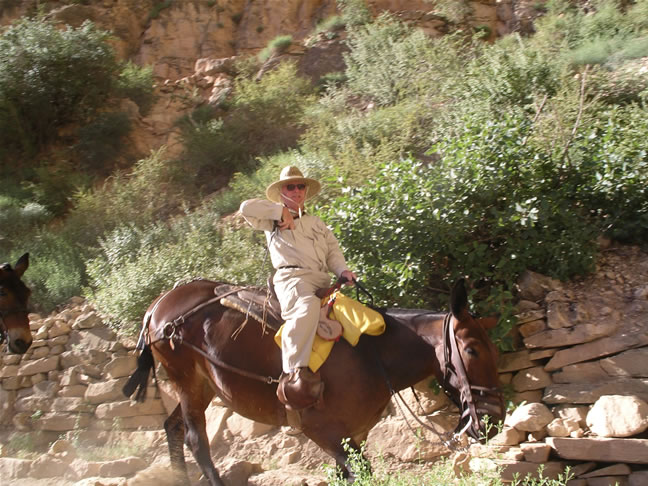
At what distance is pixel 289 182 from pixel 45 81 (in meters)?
14.3

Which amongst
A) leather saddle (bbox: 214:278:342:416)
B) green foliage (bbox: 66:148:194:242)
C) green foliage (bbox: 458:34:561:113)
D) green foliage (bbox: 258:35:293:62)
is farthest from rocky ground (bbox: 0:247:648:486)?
green foliage (bbox: 258:35:293:62)

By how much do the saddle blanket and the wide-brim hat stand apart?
1008 mm

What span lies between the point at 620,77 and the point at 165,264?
7417mm

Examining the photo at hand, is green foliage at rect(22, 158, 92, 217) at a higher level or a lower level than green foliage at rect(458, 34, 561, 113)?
lower

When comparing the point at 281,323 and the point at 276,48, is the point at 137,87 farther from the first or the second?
the point at 281,323

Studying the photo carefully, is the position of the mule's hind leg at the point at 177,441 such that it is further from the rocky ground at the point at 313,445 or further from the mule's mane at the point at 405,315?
the mule's mane at the point at 405,315

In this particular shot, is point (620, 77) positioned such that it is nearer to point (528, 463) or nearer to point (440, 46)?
point (440, 46)

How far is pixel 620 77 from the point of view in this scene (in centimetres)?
873

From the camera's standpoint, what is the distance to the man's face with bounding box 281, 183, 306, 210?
4672mm

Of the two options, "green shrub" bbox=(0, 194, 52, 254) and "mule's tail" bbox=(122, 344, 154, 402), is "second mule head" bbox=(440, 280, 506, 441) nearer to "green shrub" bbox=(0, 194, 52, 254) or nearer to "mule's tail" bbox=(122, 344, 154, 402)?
"mule's tail" bbox=(122, 344, 154, 402)

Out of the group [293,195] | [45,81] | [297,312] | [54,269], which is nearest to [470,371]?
[297,312]

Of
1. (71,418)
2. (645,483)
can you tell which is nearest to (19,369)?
(71,418)

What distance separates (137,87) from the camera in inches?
703

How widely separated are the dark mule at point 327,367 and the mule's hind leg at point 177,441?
12mm
